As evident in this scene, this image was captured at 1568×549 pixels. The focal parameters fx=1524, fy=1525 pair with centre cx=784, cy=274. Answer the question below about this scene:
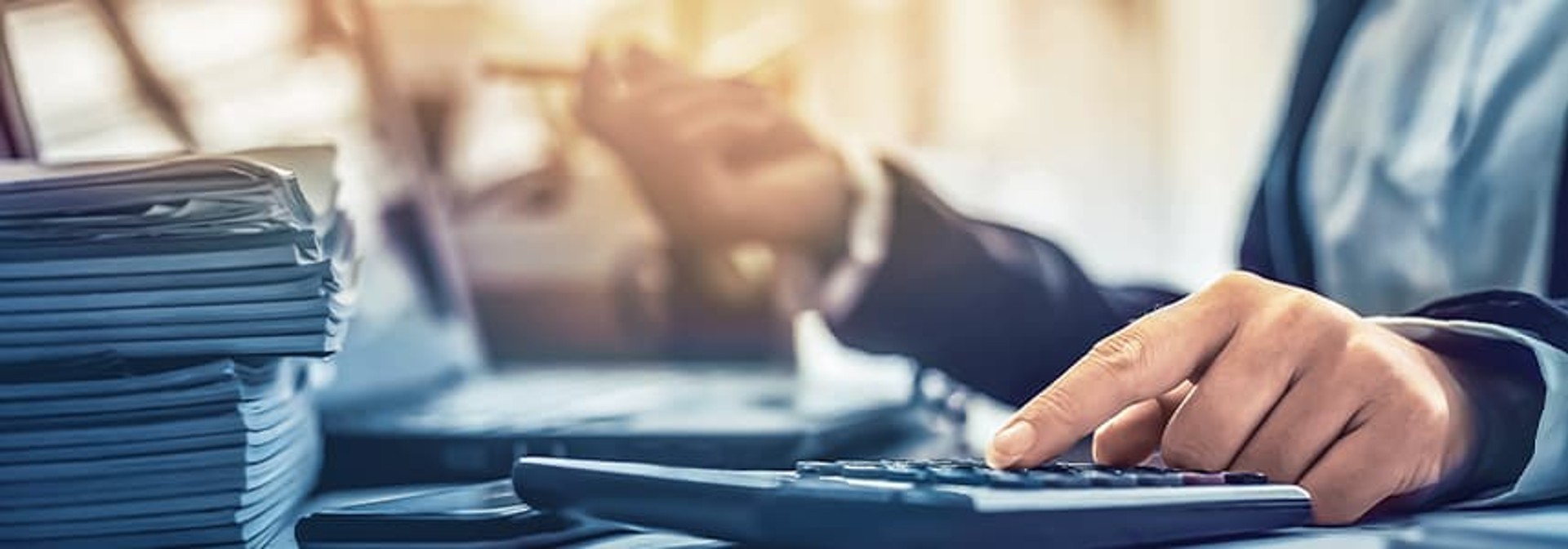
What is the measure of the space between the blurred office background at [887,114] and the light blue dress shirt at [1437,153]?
161 mm

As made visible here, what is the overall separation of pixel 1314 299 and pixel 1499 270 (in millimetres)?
408

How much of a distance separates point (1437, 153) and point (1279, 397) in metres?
0.48

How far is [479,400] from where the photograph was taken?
882 millimetres

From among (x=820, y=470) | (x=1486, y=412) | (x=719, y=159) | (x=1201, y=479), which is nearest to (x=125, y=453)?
(x=820, y=470)

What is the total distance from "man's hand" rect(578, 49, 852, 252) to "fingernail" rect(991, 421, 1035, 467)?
0.67 meters

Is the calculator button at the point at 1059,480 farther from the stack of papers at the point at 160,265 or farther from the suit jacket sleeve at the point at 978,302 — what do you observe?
the suit jacket sleeve at the point at 978,302

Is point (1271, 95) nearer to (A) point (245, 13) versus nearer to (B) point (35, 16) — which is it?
(A) point (245, 13)

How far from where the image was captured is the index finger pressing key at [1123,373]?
461mm

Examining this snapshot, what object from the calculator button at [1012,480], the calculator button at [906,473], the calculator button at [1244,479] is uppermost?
the calculator button at [906,473]

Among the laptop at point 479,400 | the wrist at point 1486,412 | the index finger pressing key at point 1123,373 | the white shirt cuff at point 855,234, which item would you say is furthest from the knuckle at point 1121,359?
the white shirt cuff at point 855,234

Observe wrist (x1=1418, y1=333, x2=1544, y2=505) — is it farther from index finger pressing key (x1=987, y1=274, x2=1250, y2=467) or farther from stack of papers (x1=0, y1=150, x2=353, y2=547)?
stack of papers (x1=0, y1=150, x2=353, y2=547)

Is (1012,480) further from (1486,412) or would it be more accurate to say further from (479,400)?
(479,400)

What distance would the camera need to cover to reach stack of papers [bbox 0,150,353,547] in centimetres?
50

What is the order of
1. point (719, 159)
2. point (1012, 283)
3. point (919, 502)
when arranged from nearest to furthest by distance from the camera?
point (919, 502) → point (1012, 283) → point (719, 159)
